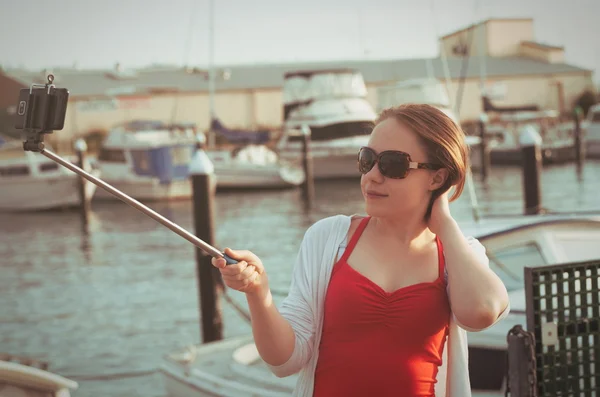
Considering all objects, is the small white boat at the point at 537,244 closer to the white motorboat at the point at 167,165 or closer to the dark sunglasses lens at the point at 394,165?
the dark sunglasses lens at the point at 394,165

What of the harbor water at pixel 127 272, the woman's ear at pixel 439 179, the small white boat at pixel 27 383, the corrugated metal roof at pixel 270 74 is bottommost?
the harbor water at pixel 127 272

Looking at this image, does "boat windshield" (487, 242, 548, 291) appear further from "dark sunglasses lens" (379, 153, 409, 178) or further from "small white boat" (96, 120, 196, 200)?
"small white boat" (96, 120, 196, 200)

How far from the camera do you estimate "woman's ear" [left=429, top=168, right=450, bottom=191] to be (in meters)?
2.42

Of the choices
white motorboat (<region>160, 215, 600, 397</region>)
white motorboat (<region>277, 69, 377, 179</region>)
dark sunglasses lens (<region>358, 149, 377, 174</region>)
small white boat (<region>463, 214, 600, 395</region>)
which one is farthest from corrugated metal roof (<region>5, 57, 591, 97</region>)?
dark sunglasses lens (<region>358, 149, 377, 174</region>)

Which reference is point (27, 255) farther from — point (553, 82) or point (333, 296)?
point (553, 82)

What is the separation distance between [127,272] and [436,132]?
43.4ft

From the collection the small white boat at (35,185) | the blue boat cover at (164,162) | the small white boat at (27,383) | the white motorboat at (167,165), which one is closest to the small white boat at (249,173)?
the white motorboat at (167,165)

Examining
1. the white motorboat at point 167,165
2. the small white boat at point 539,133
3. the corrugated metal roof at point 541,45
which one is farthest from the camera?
the corrugated metal roof at point 541,45

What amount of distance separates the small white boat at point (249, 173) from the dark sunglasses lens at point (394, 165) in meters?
27.7

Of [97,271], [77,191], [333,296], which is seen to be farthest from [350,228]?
[77,191]

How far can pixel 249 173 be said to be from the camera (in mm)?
30375

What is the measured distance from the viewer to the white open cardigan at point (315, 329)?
7.73 ft

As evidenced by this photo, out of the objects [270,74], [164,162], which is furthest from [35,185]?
[270,74]

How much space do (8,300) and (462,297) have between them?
467 inches
